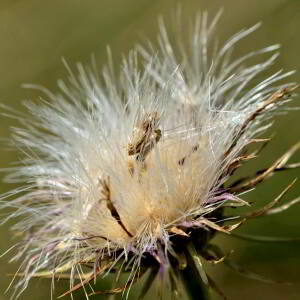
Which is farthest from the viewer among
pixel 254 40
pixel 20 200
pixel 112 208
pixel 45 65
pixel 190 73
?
pixel 45 65

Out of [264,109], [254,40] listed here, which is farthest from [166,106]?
[254,40]

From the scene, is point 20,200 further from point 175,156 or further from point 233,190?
point 233,190

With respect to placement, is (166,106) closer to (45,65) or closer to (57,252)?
(57,252)

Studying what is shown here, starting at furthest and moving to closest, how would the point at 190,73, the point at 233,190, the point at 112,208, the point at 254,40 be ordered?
the point at 254,40
the point at 190,73
the point at 233,190
the point at 112,208

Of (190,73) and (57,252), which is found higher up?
(190,73)

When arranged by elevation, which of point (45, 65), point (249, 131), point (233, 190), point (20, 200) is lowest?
point (233, 190)

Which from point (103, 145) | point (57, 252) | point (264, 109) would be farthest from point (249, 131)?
point (57, 252)

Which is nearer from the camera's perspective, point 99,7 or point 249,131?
point 249,131
